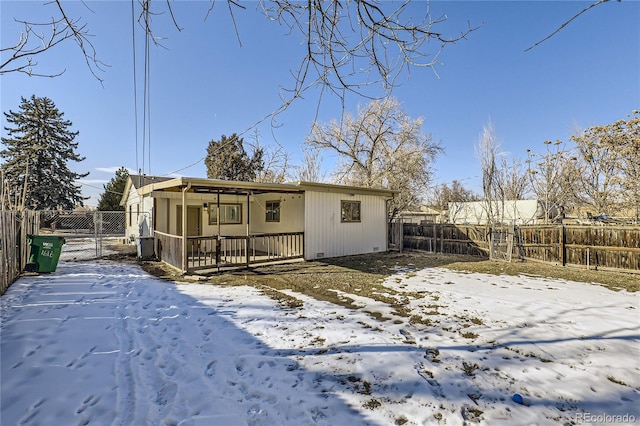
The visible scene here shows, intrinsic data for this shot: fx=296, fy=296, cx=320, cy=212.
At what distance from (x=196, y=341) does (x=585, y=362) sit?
456cm

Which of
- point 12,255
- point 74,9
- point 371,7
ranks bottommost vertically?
point 12,255

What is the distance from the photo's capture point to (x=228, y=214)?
42.1 ft

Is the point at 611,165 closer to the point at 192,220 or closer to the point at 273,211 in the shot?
the point at 273,211

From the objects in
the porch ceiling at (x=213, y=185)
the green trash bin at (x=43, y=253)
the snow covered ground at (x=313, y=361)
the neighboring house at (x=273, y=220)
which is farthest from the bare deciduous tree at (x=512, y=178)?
the green trash bin at (x=43, y=253)

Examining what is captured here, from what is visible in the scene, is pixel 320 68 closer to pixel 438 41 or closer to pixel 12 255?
pixel 438 41

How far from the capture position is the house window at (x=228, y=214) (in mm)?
12578

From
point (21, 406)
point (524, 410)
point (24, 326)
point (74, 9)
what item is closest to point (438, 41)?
point (74, 9)

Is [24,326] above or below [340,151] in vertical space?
below

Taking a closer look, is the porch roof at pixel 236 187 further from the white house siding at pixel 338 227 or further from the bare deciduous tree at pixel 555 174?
the bare deciduous tree at pixel 555 174

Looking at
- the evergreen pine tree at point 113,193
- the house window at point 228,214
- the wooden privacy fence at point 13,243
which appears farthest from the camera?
the evergreen pine tree at point 113,193

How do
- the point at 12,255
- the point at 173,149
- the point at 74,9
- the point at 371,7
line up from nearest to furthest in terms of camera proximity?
the point at 371,7 → the point at 74,9 → the point at 12,255 → the point at 173,149

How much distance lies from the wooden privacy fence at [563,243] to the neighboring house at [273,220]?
3.04 metres

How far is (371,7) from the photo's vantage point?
2.12 m

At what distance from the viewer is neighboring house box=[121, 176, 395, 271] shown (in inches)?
398
